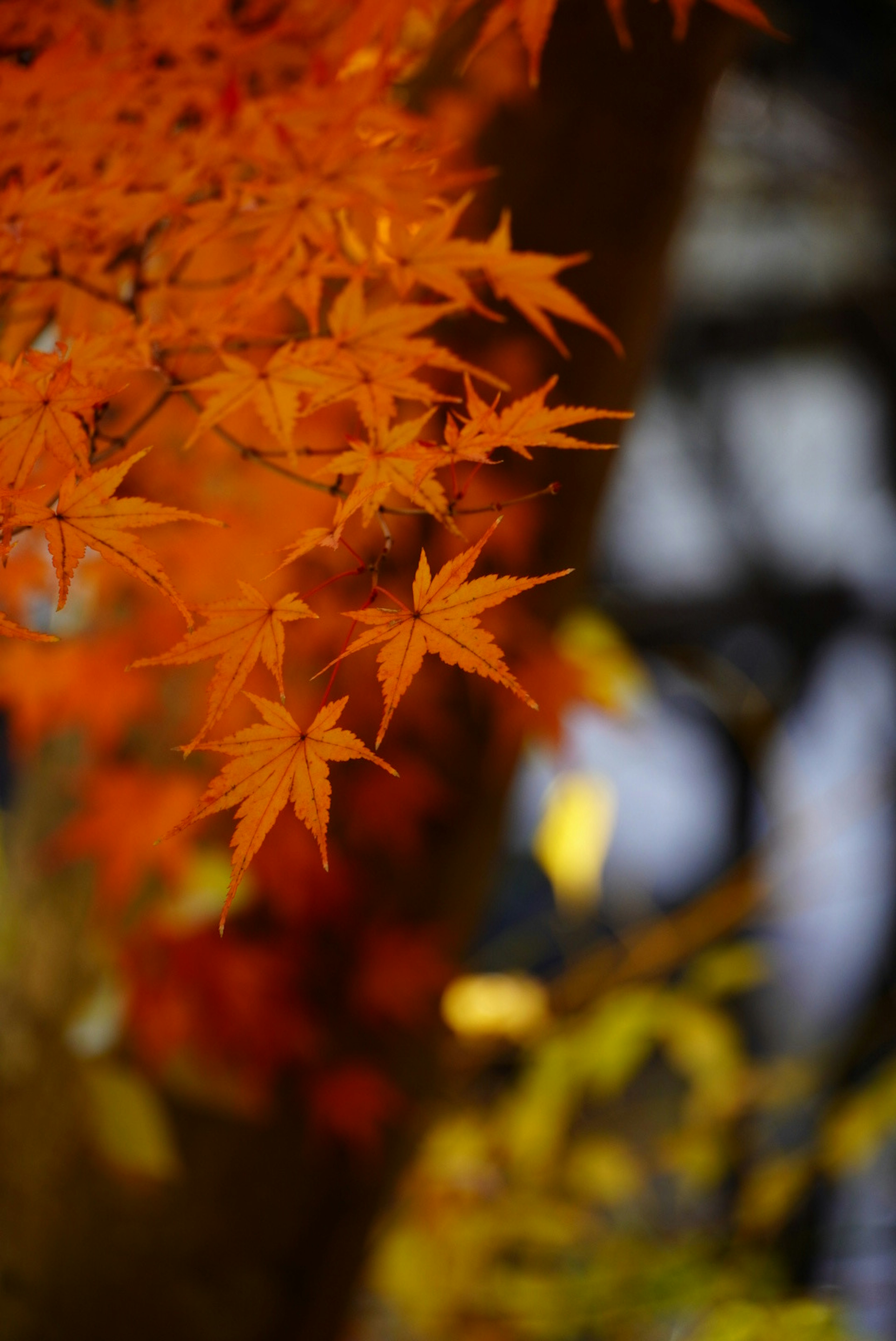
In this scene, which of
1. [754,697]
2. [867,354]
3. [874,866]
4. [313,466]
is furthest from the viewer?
[874,866]

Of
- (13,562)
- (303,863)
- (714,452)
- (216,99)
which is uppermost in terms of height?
(216,99)

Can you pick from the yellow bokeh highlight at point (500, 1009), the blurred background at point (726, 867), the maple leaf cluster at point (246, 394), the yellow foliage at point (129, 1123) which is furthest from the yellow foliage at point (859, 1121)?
the yellow foliage at point (129, 1123)

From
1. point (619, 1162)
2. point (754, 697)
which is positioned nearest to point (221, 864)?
point (754, 697)

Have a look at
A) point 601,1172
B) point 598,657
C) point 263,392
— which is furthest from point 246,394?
point 601,1172

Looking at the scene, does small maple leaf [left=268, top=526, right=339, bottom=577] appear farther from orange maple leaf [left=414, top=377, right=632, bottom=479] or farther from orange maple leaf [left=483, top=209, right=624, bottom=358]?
orange maple leaf [left=483, top=209, right=624, bottom=358]

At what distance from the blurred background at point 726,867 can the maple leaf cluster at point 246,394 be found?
1.31 ft

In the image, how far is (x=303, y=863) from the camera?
129 cm

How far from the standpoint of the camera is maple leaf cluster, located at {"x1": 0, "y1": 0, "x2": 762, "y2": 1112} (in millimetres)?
521

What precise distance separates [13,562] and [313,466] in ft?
1.05

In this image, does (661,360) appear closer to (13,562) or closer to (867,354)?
(867,354)

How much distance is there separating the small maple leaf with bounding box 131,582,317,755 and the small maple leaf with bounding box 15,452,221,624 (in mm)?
15

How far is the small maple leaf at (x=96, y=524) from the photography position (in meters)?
0.52

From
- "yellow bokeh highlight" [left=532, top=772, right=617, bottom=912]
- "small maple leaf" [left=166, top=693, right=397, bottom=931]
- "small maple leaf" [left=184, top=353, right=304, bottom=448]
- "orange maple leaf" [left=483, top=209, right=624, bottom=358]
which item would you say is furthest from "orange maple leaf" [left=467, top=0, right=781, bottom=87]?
"yellow bokeh highlight" [left=532, top=772, right=617, bottom=912]

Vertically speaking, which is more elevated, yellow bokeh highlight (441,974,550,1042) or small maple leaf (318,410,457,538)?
small maple leaf (318,410,457,538)
